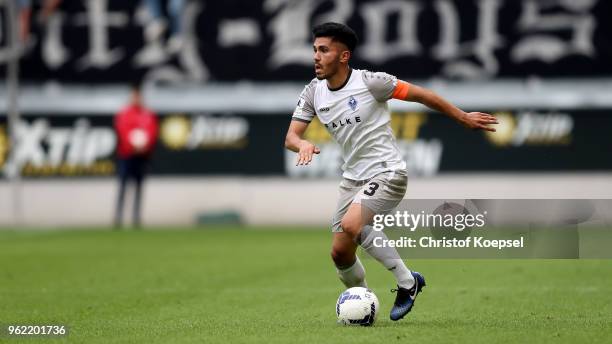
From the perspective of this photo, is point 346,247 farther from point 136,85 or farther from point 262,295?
point 136,85

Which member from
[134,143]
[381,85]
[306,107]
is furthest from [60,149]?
[381,85]

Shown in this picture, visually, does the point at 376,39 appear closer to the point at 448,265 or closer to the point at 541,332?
the point at 448,265

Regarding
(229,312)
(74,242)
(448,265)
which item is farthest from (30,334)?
(74,242)

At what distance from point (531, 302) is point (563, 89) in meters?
11.8

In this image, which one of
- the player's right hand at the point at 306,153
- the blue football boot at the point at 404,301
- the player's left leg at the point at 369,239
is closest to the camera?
the player's right hand at the point at 306,153

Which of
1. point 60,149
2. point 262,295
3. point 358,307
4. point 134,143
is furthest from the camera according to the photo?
point 60,149

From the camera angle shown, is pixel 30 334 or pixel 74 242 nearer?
pixel 30 334

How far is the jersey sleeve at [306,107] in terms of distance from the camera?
958 centimetres

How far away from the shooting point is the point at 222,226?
910 inches

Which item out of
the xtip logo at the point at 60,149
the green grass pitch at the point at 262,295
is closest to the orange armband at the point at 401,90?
the green grass pitch at the point at 262,295

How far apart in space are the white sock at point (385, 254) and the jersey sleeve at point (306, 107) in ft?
3.17

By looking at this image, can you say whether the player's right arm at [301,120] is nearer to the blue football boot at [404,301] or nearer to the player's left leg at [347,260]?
the player's left leg at [347,260]

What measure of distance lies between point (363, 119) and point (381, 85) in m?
0.28

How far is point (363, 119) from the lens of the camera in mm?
9391
